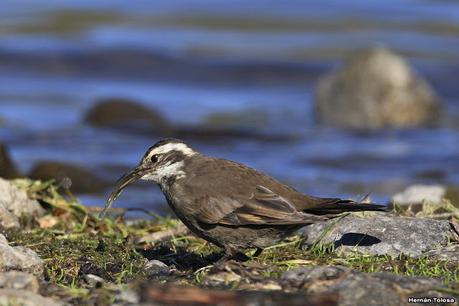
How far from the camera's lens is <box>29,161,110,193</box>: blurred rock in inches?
572

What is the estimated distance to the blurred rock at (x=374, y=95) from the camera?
21.6 m

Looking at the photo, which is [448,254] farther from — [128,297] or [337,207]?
[128,297]

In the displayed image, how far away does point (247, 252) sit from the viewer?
8.37 meters

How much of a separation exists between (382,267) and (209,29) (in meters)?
24.9

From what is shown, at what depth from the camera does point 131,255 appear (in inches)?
319

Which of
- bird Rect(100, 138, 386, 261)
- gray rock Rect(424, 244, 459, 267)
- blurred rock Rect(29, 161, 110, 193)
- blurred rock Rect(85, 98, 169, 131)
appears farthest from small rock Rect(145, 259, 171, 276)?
blurred rock Rect(85, 98, 169, 131)

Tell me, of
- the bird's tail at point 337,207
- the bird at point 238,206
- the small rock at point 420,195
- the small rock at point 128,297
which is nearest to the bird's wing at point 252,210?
the bird at point 238,206

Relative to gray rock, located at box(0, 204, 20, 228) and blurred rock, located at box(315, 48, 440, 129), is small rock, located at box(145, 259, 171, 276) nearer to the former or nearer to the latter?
gray rock, located at box(0, 204, 20, 228)

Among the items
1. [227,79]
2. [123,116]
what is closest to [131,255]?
[123,116]

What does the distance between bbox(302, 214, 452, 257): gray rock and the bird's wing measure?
590 millimetres

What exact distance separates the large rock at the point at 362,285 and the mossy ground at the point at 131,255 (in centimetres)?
22

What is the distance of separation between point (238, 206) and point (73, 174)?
7.47 metres

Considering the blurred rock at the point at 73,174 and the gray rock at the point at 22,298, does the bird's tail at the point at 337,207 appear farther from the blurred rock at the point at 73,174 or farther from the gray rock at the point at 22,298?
the blurred rock at the point at 73,174

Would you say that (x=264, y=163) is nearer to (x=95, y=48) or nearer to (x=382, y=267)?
(x=382, y=267)
